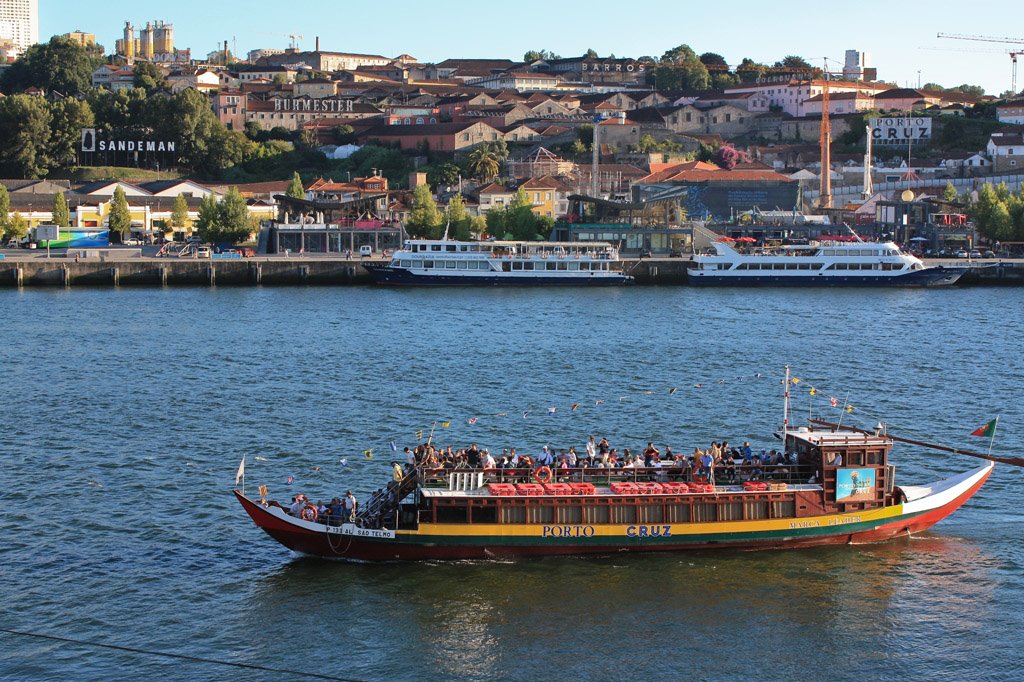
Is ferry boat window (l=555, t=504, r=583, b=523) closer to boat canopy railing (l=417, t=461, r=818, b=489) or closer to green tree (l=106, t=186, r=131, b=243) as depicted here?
boat canopy railing (l=417, t=461, r=818, b=489)

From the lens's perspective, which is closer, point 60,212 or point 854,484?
point 854,484

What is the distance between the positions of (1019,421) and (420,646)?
66.6 feet

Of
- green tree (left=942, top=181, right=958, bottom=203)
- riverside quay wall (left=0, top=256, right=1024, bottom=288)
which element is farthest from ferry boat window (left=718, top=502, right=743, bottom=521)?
green tree (left=942, top=181, right=958, bottom=203)

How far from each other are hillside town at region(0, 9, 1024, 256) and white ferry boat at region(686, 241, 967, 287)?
9.24 meters

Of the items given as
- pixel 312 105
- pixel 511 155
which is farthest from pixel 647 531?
pixel 312 105

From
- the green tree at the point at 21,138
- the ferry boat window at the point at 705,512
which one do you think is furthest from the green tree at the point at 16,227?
the ferry boat window at the point at 705,512

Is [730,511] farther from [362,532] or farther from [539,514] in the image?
[362,532]

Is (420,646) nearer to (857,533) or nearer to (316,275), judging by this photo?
(857,533)

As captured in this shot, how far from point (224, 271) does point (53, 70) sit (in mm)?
70983

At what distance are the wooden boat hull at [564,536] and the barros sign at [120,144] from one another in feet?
290

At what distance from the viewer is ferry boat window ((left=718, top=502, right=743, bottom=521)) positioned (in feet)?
80.4

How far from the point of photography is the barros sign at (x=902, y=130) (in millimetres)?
112312

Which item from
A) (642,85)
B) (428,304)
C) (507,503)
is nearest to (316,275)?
(428,304)

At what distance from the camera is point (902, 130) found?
11238 cm
